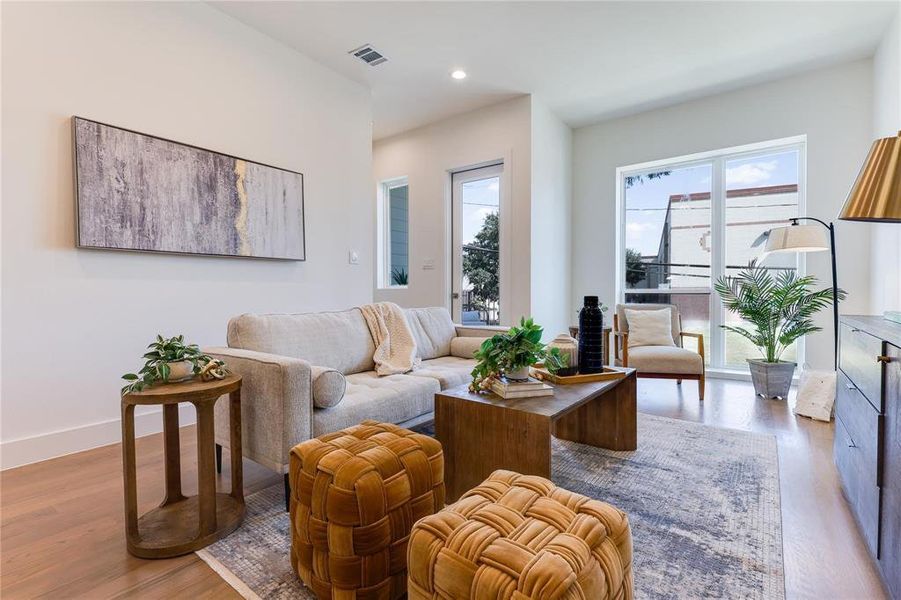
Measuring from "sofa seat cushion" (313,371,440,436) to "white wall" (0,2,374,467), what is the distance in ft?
4.58

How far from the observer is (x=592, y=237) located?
16.6ft

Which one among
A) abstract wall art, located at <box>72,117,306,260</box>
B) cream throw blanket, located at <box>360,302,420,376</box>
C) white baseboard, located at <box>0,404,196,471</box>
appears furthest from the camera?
cream throw blanket, located at <box>360,302,420,376</box>

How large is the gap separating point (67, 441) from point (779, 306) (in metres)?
5.17

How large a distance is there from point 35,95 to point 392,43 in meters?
2.32

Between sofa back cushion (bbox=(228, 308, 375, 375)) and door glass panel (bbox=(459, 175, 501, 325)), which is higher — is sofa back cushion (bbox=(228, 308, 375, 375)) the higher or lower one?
the lower one

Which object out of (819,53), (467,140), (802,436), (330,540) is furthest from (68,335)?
(819,53)

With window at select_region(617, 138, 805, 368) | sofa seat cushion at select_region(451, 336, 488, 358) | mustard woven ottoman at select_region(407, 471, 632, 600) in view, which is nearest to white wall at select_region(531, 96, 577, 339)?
window at select_region(617, 138, 805, 368)

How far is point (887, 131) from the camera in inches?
120

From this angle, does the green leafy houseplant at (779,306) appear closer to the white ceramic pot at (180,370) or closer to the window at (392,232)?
the window at (392,232)

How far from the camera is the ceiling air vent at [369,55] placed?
3.46 metres

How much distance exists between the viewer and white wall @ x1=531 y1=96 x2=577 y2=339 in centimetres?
436

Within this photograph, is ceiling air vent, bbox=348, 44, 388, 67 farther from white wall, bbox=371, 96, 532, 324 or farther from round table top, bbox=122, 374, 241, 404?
round table top, bbox=122, 374, 241, 404

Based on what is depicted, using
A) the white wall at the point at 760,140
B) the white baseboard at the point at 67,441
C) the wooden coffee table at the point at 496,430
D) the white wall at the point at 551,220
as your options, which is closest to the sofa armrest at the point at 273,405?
the wooden coffee table at the point at 496,430

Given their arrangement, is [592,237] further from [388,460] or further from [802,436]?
[388,460]
